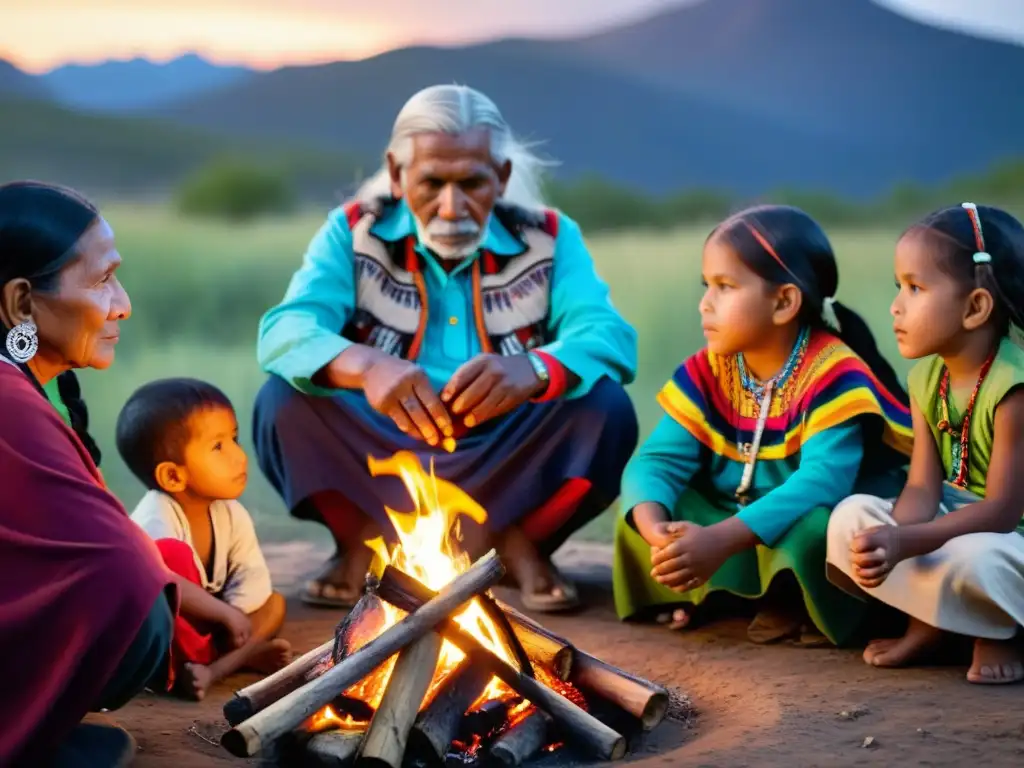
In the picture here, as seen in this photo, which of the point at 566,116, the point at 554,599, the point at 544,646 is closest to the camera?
the point at 544,646

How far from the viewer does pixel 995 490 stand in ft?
11.7

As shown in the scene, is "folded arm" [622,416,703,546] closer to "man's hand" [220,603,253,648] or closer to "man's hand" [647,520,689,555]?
"man's hand" [647,520,689,555]

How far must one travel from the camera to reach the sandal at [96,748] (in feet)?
9.03

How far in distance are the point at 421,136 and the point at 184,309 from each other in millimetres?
7687

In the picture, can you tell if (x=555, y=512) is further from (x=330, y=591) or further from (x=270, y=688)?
(x=270, y=688)

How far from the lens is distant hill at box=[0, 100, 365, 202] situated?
12055 millimetres

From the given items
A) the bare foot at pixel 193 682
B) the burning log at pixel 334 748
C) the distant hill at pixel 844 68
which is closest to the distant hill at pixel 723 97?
the distant hill at pixel 844 68

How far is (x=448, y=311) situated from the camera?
4.62m

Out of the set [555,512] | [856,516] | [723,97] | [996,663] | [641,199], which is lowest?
[996,663]

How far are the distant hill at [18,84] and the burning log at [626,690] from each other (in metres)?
9.68

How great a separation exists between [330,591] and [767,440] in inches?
65.9

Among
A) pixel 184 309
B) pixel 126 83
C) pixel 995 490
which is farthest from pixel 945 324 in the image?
pixel 126 83

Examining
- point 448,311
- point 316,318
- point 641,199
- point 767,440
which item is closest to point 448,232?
point 448,311

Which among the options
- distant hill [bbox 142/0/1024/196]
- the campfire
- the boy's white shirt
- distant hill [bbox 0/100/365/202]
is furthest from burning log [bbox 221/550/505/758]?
distant hill [bbox 142/0/1024/196]
